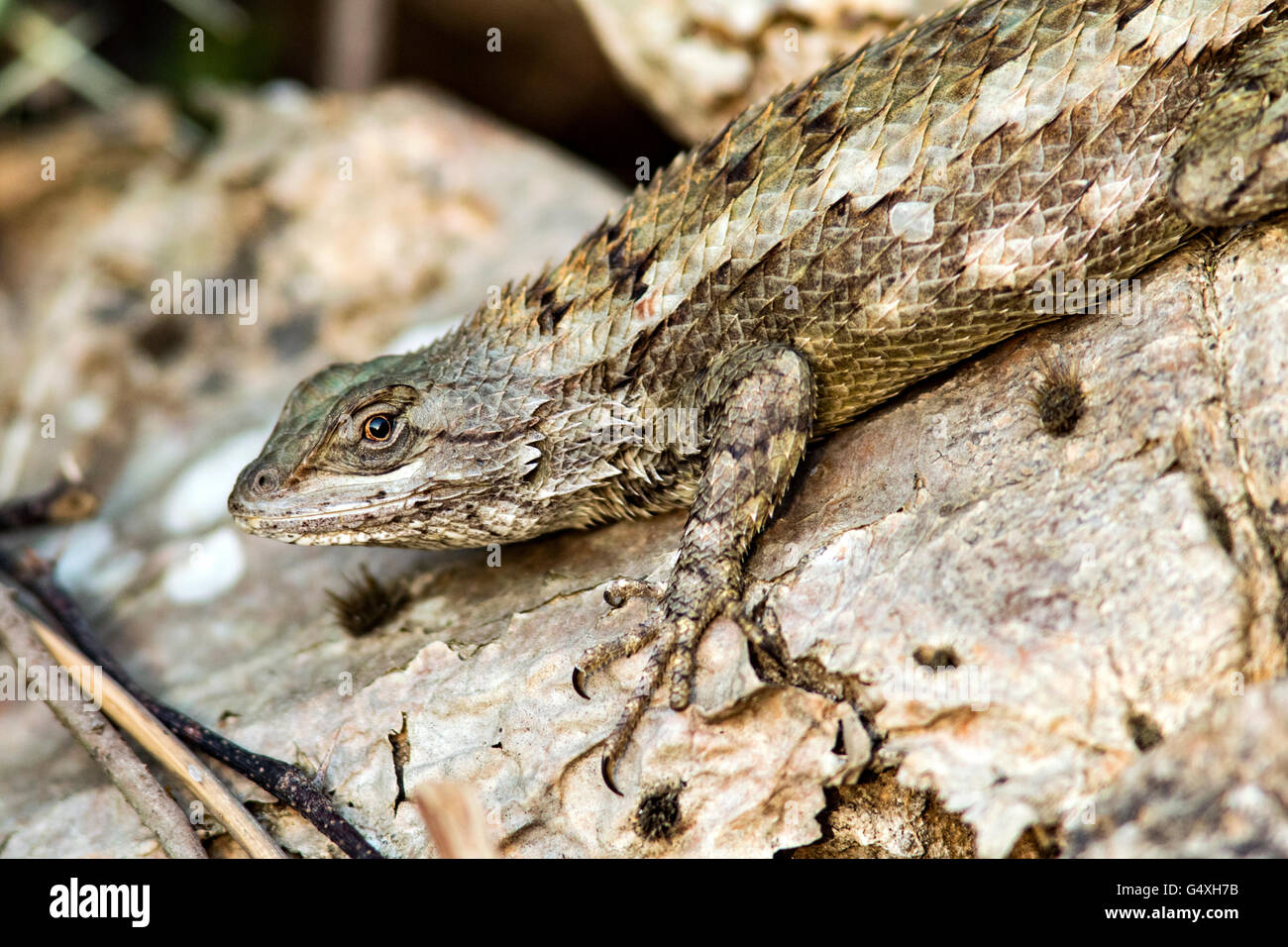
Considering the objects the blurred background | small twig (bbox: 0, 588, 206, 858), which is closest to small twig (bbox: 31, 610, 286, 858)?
small twig (bbox: 0, 588, 206, 858)

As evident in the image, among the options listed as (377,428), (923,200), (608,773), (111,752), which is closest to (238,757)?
(111,752)

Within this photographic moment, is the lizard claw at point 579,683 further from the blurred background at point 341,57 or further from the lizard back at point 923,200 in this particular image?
the blurred background at point 341,57

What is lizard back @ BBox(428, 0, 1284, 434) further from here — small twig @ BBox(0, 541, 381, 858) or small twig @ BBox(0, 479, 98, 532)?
small twig @ BBox(0, 479, 98, 532)

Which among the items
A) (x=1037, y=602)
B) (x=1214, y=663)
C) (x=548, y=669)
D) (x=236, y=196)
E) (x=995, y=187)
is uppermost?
(x=236, y=196)

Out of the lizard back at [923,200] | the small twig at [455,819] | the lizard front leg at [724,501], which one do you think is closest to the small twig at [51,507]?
the lizard back at [923,200]

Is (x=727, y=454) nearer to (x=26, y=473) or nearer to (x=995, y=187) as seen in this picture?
(x=995, y=187)

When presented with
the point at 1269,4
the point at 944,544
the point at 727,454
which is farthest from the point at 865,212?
the point at 1269,4
